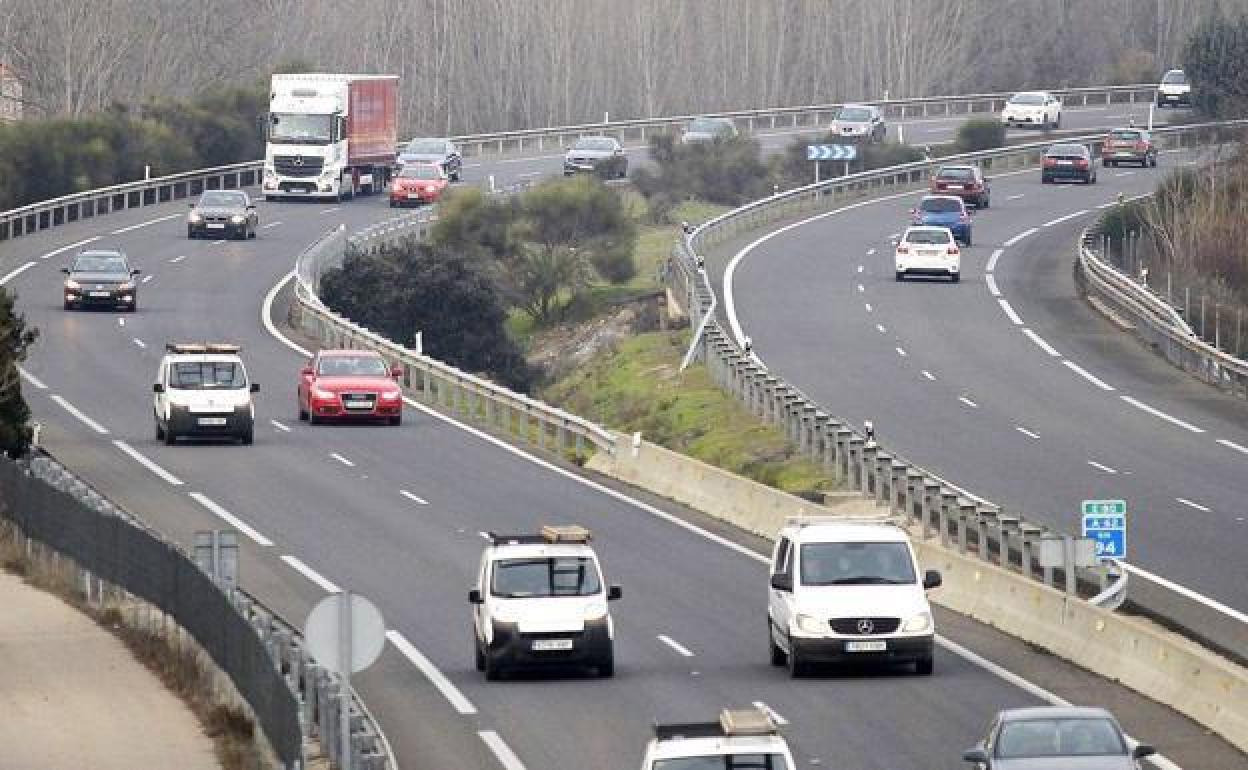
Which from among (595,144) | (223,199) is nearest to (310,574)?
(223,199)

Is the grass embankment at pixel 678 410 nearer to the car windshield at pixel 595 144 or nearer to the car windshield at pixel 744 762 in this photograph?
the car windshield at pixel 744 762

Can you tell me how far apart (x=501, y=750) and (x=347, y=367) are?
28.1 m

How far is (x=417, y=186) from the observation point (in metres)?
98.3

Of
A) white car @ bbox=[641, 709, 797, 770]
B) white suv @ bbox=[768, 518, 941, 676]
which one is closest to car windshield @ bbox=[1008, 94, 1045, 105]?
white suv @ bbox=[768, 518, 941, 676]

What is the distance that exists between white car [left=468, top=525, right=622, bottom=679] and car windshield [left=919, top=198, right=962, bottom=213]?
56.9 metres

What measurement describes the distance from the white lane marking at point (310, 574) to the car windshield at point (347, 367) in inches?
593

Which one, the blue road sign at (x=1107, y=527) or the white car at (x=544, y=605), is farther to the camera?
the blue road sign at (x=1107, y=527)

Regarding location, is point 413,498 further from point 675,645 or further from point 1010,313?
point 1010,313

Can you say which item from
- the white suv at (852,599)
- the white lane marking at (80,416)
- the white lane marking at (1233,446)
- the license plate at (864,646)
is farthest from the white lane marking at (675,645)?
the white lane marking at (80,416)

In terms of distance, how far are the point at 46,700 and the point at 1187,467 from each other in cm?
2234

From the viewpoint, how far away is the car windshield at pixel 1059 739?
21.5 meters

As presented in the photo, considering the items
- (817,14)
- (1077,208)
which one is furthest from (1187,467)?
(817,14)

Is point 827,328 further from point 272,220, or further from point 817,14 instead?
point 817,14

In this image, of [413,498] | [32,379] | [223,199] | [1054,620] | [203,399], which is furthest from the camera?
[223,199]
